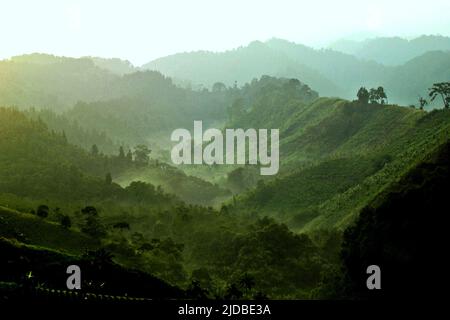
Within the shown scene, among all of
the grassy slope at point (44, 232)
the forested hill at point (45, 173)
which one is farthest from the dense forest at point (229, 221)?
the forested hill at point (45, 173)

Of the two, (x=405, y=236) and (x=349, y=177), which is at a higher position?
(x=349, y=177)

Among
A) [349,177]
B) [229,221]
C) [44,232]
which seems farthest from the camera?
[349,177]

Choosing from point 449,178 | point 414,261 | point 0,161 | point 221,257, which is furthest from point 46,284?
point 0,161

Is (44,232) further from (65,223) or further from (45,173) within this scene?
(45,173)

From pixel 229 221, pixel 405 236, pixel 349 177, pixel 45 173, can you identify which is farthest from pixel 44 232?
pixel 349 177

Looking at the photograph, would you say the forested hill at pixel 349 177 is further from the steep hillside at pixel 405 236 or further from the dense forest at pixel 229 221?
the steep hillside at pixel 405 236

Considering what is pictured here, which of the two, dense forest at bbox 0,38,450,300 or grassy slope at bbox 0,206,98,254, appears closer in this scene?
dense forest at bbox 0,38,450,300

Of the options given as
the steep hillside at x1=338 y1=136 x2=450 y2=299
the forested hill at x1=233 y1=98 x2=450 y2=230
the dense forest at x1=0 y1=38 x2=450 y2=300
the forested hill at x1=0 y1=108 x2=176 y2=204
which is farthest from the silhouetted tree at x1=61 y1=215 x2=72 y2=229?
the forested hill at x1=233 y1=98 x2=450 y2=230

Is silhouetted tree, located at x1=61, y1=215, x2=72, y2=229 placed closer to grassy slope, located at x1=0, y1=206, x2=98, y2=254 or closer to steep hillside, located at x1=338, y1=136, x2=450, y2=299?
grassy slope, located at x1=0, y1=206, x2=98, y2=254

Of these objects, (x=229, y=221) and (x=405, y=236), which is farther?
(x=229, y=221)

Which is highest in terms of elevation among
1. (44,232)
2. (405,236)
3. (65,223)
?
(65,223)
